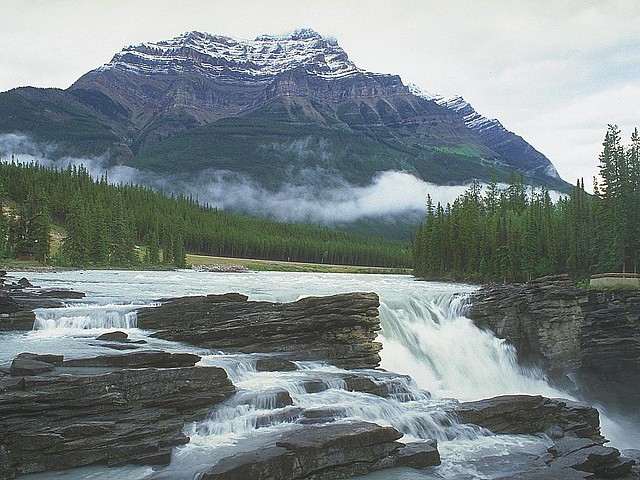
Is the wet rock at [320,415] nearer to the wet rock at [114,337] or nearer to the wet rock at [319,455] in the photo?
the wet rock at [319,455]

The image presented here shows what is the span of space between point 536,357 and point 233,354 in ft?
92.1

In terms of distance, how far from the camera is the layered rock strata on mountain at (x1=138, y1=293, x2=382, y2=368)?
30.7 m

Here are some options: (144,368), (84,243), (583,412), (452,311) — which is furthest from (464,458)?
(84,243)

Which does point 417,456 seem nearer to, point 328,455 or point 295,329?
point 328,455

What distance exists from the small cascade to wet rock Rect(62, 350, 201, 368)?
33.9ft

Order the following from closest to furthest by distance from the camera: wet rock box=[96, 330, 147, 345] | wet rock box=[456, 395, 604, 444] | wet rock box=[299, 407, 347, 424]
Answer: wet rock box=[299, 407, 347, 424]
wet rock box=[456, 395, 604, 444]
wet rock box=[96, 330, 147, 345]

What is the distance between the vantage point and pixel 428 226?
395 ft

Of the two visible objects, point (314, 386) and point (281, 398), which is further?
point (314, 386)

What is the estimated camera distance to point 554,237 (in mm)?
87750

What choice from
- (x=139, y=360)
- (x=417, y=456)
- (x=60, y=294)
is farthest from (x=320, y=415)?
(x=60, y=294)

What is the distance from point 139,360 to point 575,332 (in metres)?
38.4

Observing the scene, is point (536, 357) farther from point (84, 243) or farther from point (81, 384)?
point (84, 243)

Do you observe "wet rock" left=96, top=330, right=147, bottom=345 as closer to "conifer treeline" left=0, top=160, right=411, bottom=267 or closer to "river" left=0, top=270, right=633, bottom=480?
"river" left=0, top=270, right=633, bottom=480

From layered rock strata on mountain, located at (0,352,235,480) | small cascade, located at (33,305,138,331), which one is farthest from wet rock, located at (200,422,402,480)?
small cascade, located at (33,305,138,331)
